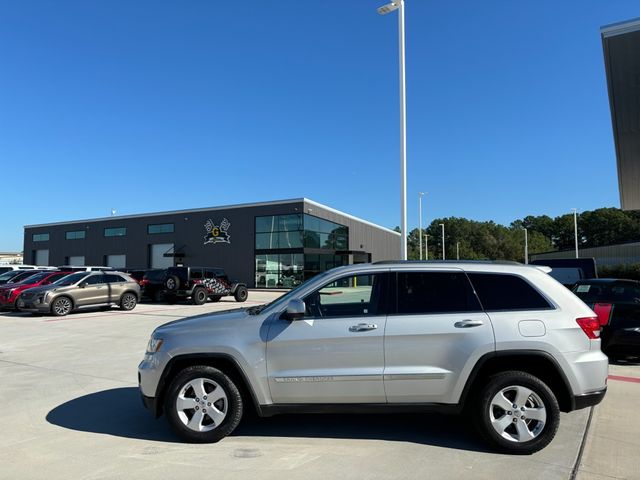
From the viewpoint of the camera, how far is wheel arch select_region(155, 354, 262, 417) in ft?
15.2

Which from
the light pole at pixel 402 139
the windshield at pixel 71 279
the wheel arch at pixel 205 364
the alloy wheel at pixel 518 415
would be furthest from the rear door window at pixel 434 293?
the windshield at pixel 71 279

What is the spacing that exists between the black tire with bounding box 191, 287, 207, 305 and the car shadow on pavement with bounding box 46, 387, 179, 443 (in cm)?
1678

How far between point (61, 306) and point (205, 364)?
593 inches

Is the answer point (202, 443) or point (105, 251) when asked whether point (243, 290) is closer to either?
point (202, 443)

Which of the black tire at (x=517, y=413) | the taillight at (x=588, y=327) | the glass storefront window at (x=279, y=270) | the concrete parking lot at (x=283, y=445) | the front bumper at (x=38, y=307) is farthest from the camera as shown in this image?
the glass storefront window at (x=279, y=270)

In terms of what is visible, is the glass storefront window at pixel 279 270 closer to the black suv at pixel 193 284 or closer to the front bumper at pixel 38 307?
the black suv at pixel 193 284

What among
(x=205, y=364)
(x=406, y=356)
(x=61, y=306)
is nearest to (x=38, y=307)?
(x=61, y=306)

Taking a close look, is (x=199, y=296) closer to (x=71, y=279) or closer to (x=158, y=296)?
(x=158, y=296)

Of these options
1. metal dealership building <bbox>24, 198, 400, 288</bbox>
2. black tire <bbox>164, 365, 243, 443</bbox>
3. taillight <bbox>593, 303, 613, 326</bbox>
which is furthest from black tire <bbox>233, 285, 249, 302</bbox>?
black tire <bbox>164, 365, 243, 443</bbox>

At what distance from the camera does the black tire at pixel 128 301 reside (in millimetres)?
19341

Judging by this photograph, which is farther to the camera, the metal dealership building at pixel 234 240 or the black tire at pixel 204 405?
the metal dealership building at pixel 234 240

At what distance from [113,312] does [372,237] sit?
4665 centimetres

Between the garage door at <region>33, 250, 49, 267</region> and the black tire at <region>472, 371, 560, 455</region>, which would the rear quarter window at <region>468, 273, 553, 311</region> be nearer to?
the black tire at <region>472, 371, 560, 455</region>

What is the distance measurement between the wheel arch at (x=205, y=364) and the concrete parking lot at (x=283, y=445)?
0.44 metres
